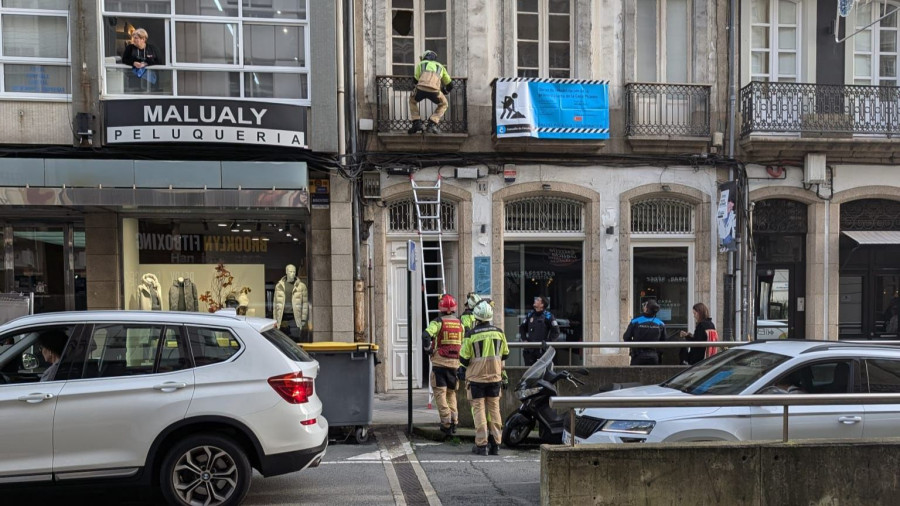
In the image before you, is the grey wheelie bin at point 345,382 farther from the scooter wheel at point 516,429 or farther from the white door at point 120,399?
the white door at point 120,399

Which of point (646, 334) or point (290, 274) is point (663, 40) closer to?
point (646, 334)

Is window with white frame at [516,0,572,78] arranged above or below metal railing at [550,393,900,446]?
Answer: above

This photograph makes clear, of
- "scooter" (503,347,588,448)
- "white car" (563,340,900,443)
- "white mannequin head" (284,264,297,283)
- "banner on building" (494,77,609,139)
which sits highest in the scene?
"banner on building" (494,77,609,139)

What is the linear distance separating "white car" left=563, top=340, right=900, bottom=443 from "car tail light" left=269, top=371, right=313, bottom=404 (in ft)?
8.36

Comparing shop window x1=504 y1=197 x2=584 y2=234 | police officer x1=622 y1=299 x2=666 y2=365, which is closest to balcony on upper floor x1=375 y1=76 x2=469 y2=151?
shop window x1=504 y1=197 x2=584 y2=234

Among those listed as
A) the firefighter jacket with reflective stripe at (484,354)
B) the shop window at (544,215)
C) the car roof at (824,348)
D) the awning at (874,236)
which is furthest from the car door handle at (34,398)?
the awning at (874,236)

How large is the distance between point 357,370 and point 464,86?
22.0 ft

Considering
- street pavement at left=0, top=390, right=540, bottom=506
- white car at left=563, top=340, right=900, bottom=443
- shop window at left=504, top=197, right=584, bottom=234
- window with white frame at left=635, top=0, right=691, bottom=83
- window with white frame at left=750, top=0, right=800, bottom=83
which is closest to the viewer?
white car at left=563, top=340, right=900, bottom=443

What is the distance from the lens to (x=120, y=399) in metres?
5.57

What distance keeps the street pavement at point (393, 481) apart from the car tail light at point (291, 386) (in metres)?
1.09

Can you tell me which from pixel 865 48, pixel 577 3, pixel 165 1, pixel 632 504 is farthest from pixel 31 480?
pixel 865 48

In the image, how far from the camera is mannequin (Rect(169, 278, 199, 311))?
13203mm

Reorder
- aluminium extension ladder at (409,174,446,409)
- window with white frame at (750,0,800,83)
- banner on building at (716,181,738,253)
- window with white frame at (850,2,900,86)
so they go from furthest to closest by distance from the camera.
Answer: window with white frame at (850,2,900,86) → window with white frame at (750,0,800,83) → banner on building at (716,181,738,253) → aluminium extension ladder at (409,174,446,409)

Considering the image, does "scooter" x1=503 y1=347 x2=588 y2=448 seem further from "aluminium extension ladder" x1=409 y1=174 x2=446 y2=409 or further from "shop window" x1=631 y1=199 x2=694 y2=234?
"shop window" x1=631 y1=199 x2=694 y2=234
